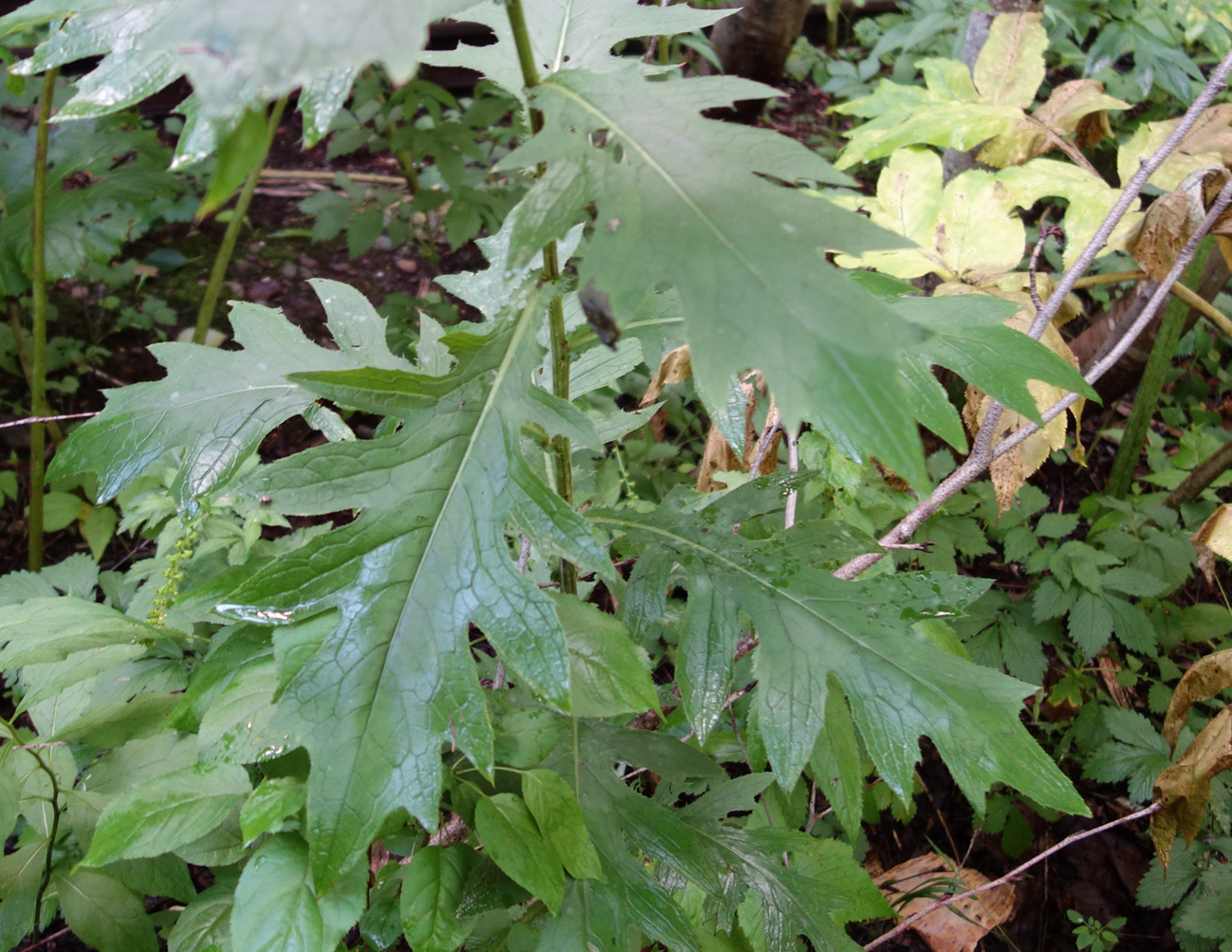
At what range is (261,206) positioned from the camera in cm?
377

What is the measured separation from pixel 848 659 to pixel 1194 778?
746mm

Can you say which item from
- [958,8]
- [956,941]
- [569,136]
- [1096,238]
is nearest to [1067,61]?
[958,8]

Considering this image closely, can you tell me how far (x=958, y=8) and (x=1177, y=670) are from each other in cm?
287

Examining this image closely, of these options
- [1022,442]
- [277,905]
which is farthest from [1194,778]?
[277,905]

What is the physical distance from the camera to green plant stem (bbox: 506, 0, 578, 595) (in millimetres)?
690

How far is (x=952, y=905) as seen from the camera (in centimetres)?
156

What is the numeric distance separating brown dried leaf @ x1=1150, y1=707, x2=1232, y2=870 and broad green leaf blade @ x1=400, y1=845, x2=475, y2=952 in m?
1.10

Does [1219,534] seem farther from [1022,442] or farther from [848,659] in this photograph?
[848,659]

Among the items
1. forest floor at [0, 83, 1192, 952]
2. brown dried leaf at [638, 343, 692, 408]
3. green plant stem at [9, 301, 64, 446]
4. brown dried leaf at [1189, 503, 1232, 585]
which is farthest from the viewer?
green plant stem at [9, 301, 64, 446]

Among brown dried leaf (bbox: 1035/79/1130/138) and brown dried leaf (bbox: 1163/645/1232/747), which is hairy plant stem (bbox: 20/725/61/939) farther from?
brown dried leaf (bbox: 1035/79/1130/138)

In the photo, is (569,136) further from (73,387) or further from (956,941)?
(73,387)

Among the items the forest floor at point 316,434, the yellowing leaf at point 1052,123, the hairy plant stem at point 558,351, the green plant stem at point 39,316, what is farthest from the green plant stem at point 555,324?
the green plant stem at point 39,316

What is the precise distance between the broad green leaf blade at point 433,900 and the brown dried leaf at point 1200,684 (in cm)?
118

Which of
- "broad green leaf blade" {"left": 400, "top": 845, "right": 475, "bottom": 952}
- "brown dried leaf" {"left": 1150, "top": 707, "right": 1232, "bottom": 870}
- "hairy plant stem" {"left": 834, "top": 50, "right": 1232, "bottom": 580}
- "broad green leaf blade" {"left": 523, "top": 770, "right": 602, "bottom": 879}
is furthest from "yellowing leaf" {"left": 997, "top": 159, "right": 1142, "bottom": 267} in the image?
"broad green leaf blade" {"left": 400, "top": 845, "right": 475, "bottom": 952}
